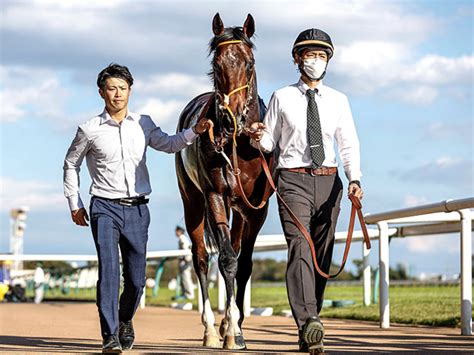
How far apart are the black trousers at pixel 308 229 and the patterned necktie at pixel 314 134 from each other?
0.13 metres

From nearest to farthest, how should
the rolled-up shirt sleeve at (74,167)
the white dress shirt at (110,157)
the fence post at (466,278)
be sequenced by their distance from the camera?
the white dress shirt at (110,157) → the rolled-up shirt sleeve at (74,167) → the fence post at (466,278)

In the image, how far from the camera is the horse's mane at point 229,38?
9234 millimetres

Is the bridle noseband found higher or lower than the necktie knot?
higher

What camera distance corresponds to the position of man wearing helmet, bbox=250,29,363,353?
26.3ft

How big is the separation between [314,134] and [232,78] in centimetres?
117

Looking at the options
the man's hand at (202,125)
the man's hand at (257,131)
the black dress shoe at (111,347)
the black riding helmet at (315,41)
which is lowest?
the black dress shoe at (111,347)

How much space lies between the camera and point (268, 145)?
8.24 meters

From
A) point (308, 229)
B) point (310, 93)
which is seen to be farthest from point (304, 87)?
point (308, 229)

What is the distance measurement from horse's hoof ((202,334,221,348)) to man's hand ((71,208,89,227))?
5.33ft

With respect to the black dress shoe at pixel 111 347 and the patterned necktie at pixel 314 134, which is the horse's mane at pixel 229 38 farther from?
the black dress shoe at pixel 111 347

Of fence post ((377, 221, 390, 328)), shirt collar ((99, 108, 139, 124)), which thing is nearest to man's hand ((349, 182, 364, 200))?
shirt collar ((99, 108, 139, 124))

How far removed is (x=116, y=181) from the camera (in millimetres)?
8391

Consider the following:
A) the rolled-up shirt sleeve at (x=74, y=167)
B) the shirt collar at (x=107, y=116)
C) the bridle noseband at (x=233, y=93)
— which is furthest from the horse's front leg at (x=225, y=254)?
the rolled-up shirt sleeve at (x=74, y=167)

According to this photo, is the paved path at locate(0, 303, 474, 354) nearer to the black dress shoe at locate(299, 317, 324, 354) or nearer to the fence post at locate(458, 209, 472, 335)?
the fence post at locate(458, 209, 472, 335)
